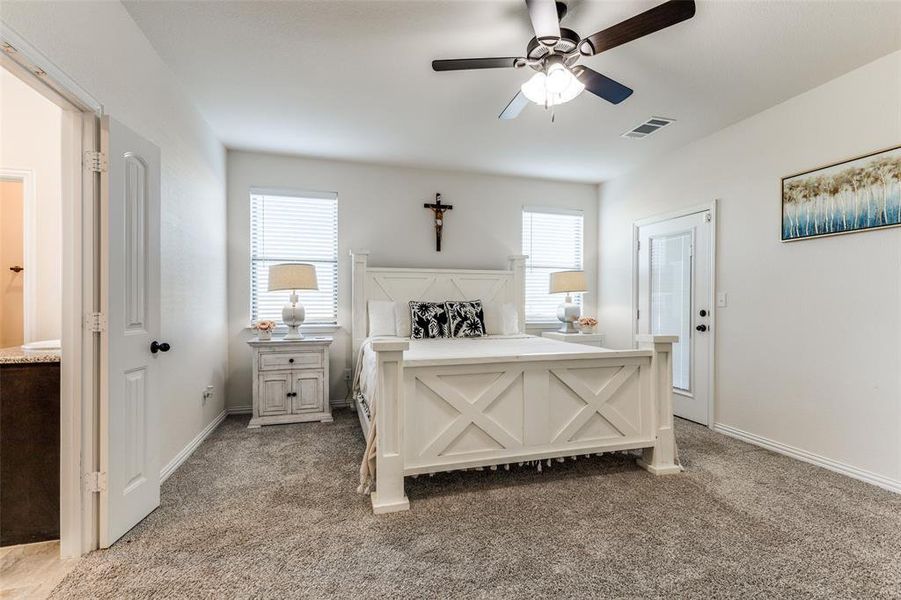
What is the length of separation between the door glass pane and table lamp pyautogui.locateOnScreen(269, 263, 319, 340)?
141 inches

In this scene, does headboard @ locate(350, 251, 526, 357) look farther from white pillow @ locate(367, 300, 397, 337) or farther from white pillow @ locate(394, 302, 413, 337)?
white pillow @ locate(394, 302, 413, 337)

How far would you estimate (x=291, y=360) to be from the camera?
3.89m

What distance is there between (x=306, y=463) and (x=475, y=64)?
2.74m

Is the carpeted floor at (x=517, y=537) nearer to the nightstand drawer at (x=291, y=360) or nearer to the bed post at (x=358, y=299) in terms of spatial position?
the nightstand drawer at (x=291, y=360)

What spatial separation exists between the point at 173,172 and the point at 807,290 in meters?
4.61

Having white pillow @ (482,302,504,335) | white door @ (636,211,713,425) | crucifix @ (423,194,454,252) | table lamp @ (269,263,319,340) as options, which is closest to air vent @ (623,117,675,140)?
white door @ (636,211,713,425)

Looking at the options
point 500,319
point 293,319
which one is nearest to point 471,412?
point 500,319

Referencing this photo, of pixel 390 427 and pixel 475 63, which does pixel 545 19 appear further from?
pixel 390 427

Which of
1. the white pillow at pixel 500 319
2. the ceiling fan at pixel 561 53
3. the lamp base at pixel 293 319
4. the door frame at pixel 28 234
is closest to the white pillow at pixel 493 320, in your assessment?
the white pillow at pixel 500 319

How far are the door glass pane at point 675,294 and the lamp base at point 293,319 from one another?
3.74m

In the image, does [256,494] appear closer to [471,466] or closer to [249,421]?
[471,466]

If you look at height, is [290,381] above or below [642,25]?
below

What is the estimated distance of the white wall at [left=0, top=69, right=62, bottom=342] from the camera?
2625 mm

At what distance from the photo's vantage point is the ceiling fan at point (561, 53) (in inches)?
71.9
